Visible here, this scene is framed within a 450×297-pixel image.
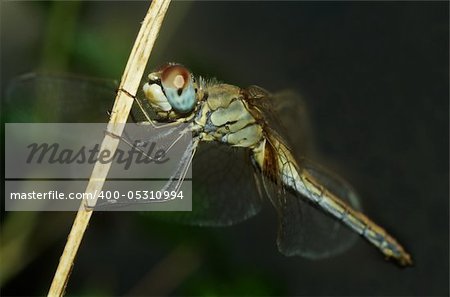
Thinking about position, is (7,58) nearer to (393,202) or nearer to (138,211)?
(138,211)

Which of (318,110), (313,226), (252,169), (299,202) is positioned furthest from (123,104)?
Answer: (318,110)

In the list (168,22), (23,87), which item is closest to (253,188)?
(23,87)

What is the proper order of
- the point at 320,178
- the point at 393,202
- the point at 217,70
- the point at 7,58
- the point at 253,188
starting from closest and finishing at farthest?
1. the point at 253,188
2. the point at 320,178
3. the point at 217,70
4. the point at 7,58
5. the point at 393,202

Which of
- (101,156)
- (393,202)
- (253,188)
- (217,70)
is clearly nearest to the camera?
(101,156)

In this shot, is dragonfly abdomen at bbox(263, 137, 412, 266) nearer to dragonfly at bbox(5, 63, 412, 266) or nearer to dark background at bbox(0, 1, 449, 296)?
dragonfly at bbox(5, 63, 412, 266)
